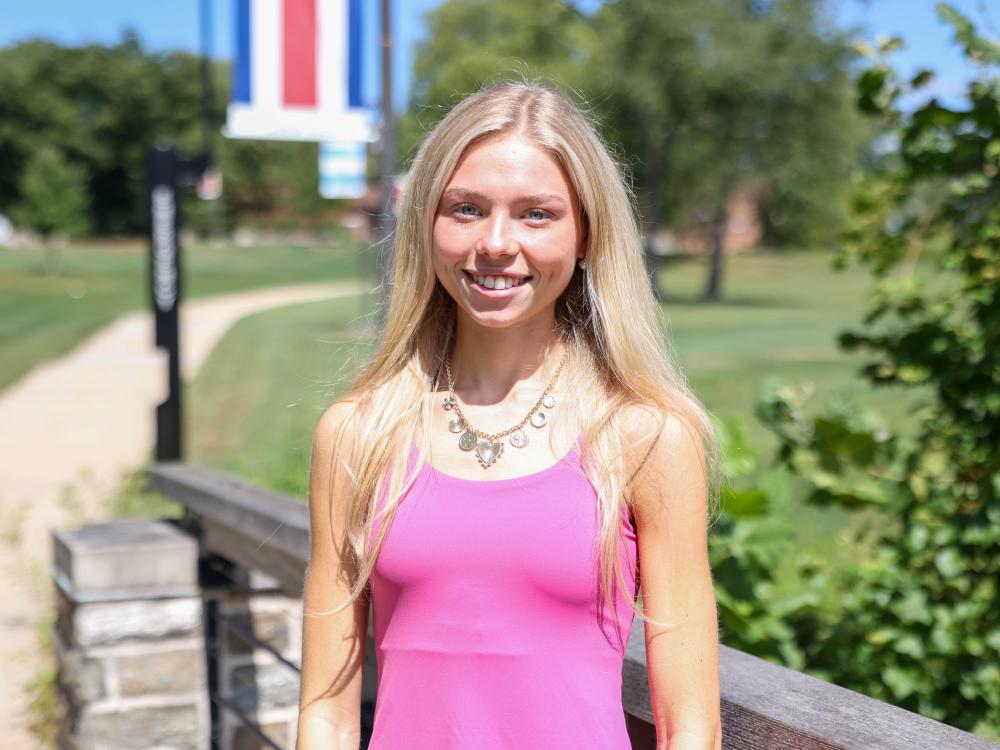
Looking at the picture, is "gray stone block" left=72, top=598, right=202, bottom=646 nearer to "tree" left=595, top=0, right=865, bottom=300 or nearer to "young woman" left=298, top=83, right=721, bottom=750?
"young woman" left=298, top=83, right=721, bottom=750

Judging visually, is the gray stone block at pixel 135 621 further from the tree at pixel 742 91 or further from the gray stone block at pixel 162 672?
the tree at pixel 742 91

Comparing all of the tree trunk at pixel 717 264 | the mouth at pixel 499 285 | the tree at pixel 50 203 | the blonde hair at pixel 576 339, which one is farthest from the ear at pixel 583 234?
the tree at pixel 50 203

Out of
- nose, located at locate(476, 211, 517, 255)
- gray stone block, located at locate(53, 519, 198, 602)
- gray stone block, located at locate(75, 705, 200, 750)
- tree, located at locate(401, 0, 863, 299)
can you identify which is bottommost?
gray stone block, located at locate(75, 705, 200, 750)

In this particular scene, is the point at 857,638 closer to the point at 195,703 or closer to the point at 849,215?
the point at 849,215

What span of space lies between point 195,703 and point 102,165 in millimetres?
73438

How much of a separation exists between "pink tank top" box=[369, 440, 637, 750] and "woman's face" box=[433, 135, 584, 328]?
0.77 feet

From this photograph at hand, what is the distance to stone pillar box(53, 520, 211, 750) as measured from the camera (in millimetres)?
3445

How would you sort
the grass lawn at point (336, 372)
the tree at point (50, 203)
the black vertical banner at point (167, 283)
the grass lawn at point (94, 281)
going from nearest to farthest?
the black vertical banner at point (167, 283), the grass lawn at point (336, 372), the grass lawn at point (94, 281), the tree at point (50, 203)

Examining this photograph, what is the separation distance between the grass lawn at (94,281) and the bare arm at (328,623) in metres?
15.8

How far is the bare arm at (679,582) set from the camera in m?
1.57

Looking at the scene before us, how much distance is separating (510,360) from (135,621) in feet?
6.98

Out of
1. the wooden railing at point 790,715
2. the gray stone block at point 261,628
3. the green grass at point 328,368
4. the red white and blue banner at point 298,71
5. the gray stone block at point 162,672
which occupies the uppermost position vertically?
the red white and blue banner at point 298,71

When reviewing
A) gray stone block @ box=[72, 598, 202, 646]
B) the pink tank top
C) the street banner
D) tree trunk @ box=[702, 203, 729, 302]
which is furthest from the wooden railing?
tree trunk @ box=[702, 203, 729, 302]

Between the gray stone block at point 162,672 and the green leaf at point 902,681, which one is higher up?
the green leaf at point 902,681
